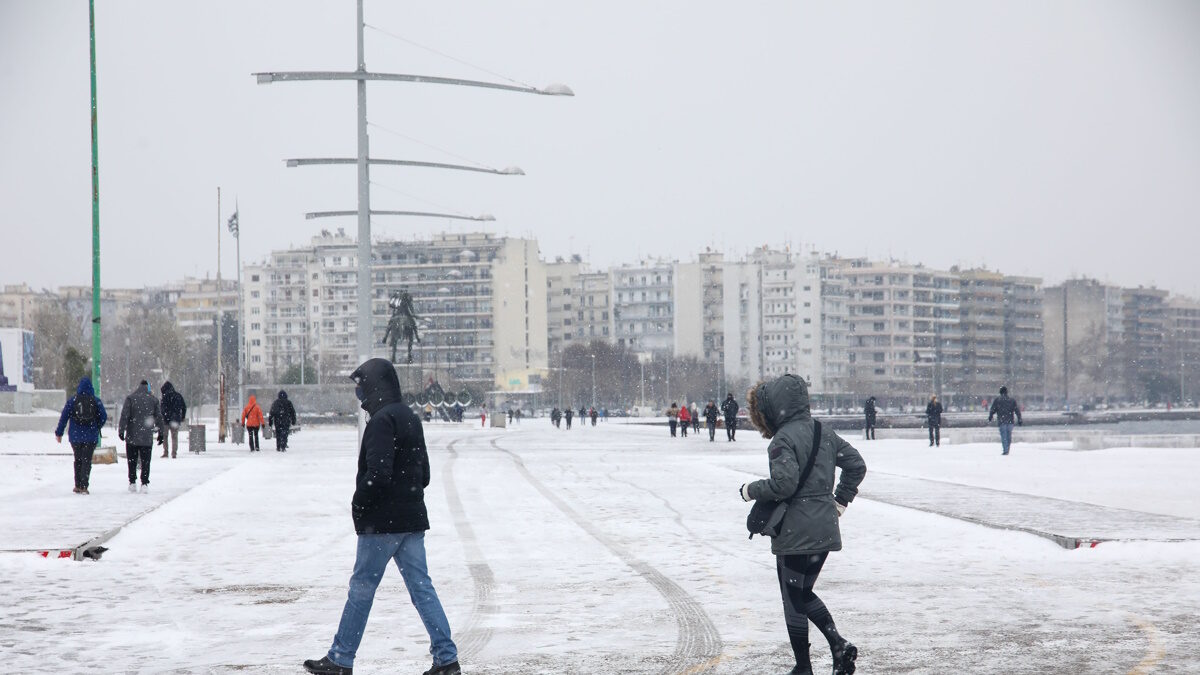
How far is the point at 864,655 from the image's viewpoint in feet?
26.6

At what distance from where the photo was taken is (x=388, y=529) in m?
7.40

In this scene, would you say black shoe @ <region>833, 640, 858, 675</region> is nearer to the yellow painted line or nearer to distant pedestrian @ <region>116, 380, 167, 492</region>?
the yellow painted line

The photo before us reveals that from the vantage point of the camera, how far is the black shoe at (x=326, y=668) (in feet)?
24.1

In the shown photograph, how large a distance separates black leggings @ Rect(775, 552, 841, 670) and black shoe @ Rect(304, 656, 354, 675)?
227 cm

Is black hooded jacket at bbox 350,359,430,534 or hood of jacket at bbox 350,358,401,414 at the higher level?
hood of jacket at bbox 350,358,401,414

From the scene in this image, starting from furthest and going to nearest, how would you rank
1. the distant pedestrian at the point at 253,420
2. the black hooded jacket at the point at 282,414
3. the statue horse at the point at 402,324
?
1. the statue horse at the point at 402,324
2. the black hooded jacket at the point at 282,414
3. the distant pedestrian at the point at 253,420

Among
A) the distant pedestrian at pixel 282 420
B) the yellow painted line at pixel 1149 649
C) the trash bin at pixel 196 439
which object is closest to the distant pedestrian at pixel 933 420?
the distant pedestrian at pixel 282 420

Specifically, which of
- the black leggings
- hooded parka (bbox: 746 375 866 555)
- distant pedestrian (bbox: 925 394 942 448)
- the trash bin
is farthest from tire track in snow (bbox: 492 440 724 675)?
distant pedestrian (bbox: 925 394 942 448)

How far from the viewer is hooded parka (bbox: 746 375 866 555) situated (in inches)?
282

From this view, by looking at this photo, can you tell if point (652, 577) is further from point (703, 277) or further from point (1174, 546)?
point (703, 277)

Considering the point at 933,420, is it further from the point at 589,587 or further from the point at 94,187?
the point at 589,587

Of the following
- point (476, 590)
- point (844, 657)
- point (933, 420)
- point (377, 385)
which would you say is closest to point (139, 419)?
point (476, 590)

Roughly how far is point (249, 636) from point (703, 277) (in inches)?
7555

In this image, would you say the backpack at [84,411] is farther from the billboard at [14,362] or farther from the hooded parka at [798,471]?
the billboard at [14,362]
